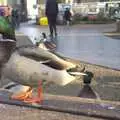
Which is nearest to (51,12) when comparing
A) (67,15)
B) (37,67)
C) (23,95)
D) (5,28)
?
(23,95)

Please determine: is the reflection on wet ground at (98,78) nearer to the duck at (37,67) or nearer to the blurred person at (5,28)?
the duck at (37,67)

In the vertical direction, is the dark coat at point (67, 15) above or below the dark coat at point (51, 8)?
below

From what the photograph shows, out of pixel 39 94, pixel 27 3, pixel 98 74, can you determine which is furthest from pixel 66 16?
pixel 39 94

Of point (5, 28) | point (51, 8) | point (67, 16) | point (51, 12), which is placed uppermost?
point (5, 28)

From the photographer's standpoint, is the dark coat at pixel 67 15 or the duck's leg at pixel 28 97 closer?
the duck's leg at pixel 28 97

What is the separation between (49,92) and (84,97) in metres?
1.23

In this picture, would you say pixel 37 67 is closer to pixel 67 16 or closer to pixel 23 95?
pixel 23 95

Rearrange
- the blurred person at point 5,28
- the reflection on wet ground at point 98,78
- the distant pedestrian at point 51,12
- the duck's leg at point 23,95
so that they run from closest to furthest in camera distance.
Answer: the blurred person at point 5,28 → the duck's leg at point 23,95 → the reflection on wet ground at point 98,78 → the distant pedestrian at point 51,12

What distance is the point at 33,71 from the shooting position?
243 inches

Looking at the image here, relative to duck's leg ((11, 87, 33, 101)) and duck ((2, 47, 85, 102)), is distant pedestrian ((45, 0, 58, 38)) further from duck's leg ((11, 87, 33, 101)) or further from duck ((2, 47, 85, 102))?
duck ((2, 47, 85, 102))

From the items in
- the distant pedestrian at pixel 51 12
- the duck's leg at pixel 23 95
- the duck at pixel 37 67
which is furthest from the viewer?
the distant pedestrian at pixel 51 12

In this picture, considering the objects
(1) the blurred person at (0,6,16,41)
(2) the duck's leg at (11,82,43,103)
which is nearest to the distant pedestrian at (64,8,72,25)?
(2) the duck's leg at (11,82,43,103)

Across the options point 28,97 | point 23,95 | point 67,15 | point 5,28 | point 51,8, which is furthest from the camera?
point 67,15

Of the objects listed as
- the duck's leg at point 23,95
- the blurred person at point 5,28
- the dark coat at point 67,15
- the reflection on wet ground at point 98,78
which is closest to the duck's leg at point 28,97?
the duck's leg at point 23,95
